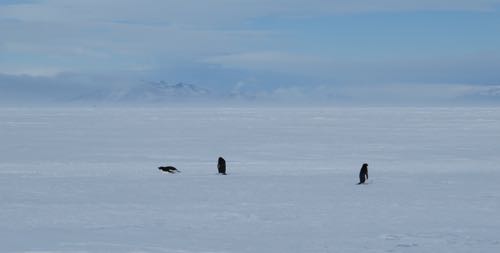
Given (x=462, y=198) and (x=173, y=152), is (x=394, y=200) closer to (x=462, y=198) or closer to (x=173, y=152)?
(x=462, y=198)

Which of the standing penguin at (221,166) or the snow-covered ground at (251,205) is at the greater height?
the standing penguin at (221,166)

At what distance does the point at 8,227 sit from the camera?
28.5 ft

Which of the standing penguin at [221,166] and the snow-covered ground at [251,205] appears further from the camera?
the standing penguin at [221,166]

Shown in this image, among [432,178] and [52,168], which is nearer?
[432,178]

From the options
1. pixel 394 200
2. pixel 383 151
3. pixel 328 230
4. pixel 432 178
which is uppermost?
pixel 383 151

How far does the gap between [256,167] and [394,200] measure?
6.33m

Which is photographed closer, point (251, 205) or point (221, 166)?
point (251, 205)

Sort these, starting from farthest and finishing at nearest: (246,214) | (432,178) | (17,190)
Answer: (432,178) → (17,190) → (246,214)

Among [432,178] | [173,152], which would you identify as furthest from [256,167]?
[173,152]

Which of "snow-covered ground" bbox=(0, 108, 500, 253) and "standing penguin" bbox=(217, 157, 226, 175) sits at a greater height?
"standing penguin" bbox=(217, 157, 226, 175)

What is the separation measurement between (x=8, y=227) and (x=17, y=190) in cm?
364

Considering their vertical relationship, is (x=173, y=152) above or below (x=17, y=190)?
above

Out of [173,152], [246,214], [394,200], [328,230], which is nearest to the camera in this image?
[328,230]

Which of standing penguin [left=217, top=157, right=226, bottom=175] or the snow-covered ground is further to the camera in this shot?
standing penguin [left=217, top=157, right=226, bottom=175]
